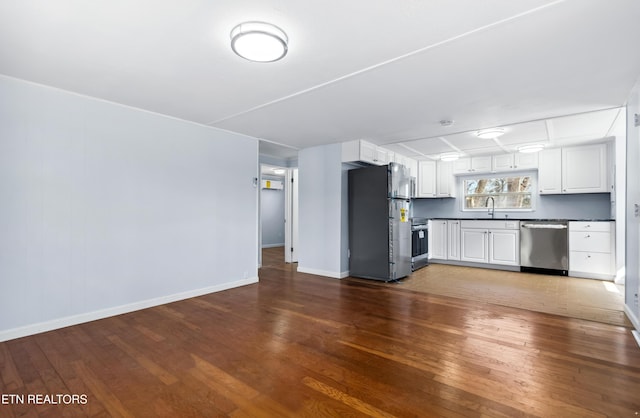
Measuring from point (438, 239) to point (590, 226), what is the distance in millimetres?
2563

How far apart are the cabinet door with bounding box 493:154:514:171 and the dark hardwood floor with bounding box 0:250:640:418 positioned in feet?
12.5

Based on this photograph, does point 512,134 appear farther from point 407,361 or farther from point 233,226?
point 233,226

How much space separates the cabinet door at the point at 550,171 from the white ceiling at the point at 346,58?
5.83 feet

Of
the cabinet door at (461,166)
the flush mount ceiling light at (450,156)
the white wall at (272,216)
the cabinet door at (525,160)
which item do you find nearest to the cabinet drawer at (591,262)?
the cabinet door at (525,160)

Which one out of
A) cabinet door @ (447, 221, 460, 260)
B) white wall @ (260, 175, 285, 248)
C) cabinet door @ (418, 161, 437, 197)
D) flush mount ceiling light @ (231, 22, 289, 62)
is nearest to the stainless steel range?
cabinet door @ (447, 221, 460, 260)

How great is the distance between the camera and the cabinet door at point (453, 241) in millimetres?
6449

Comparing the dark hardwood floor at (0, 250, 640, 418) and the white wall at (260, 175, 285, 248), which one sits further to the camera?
the white wall at (260, 175, 285, 248)

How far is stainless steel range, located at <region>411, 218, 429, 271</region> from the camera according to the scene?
5699 millimetres

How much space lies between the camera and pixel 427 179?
23.5 feet

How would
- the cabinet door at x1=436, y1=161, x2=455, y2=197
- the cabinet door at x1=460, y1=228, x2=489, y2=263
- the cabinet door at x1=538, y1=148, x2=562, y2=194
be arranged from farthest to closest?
the cabinet door at x1=436, y1=161, x2=455, y2=197 → the cabinet door at x1=460, y1=228, x2=489, y2=263 → the cabinet door at x1=538, y1=148, x2=562, y2=194

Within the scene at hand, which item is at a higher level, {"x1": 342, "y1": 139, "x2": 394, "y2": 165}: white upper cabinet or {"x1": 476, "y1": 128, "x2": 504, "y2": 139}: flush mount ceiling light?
{"x1": 476, "y1": 128, "x2": 504, "y2": 139}: flush mount ceiling light

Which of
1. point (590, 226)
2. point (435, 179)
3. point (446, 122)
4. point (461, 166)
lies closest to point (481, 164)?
point (461, 166)

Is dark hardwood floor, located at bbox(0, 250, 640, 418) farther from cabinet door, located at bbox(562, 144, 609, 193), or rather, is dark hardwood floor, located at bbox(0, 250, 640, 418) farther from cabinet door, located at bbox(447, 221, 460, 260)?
cabinet door, located at bbox(562, 144, 609, 193)

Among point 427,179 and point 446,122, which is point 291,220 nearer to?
point 427,179
